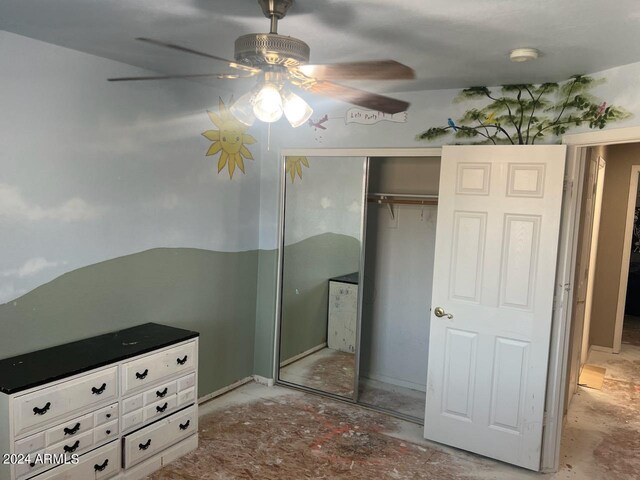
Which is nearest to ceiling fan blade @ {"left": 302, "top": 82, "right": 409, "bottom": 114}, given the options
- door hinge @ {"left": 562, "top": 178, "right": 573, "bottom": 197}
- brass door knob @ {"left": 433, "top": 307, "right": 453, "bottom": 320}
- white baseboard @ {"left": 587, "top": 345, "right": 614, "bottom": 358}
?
door hinge @ {"left": 562, "top": 178, "right": 573, "bottom": 197}

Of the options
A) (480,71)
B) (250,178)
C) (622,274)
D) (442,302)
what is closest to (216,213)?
(250,178)

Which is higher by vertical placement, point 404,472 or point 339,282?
point 339,282

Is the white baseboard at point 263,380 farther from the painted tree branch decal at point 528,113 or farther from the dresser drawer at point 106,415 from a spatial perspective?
the painted tree branch decal at point 528,113

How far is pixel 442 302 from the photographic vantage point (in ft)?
11.0

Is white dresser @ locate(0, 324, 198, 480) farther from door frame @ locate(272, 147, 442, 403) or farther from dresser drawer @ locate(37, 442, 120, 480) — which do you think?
door frame @ locate(272, 147, 442, 403)

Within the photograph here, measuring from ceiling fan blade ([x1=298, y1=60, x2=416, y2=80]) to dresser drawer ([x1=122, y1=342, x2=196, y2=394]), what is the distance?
6.19 feet

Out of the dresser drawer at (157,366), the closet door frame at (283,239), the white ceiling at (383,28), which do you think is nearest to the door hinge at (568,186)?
the white ceiling at (383,28)

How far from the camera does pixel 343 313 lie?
4227 mm

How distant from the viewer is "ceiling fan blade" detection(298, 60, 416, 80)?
1.75 metres

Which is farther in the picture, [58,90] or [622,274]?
[622,274]

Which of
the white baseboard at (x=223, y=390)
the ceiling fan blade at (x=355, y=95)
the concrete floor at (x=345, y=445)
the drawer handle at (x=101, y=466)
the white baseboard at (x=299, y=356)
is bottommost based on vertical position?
the concrete floor at (x=345, y=445)

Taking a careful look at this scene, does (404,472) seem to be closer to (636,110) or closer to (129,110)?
(636,110)

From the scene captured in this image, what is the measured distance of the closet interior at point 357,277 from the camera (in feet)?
13.4

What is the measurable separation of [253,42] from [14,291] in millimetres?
1924
